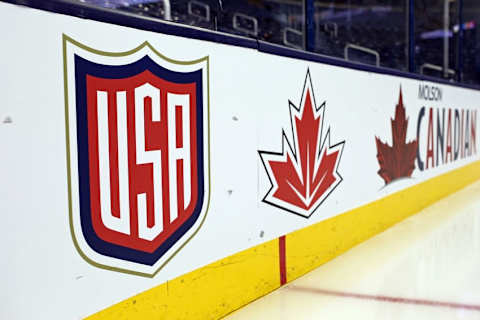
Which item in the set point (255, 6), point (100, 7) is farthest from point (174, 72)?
point (255, 6)

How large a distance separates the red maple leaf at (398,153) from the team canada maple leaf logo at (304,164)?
0.53m

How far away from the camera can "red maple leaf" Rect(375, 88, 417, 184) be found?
2.33 metres

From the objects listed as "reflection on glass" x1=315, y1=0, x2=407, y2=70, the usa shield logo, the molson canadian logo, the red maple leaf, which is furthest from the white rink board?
"reflection on glass" x1=315, y1=0, x2=407, y2=70

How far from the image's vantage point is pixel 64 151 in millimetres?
909

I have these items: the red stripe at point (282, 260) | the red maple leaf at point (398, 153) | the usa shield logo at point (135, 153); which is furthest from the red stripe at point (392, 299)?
the red maple leaf at point (398, 153)

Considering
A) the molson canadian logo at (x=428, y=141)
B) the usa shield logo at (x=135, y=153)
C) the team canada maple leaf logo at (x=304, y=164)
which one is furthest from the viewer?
the molson canadian logo at (x=428, y=141)

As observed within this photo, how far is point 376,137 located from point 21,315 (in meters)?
1.82

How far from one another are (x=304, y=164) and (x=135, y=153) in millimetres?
789

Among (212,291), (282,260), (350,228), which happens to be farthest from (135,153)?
(350,228)

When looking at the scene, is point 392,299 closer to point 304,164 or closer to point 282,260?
point 282,260

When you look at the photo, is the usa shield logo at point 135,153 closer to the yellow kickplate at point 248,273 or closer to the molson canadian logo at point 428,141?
the yellow kickplate at point 248,273

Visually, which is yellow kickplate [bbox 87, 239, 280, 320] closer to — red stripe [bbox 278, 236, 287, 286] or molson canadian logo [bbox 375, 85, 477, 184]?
red stripe [bbox 278, 236, 287, 286]

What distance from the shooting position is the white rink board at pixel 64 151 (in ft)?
2.71

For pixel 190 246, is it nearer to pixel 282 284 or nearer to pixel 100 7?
pixel 282 284
